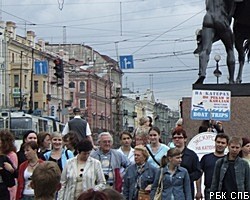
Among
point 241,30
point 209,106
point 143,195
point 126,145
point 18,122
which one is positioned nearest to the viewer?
point 143,195

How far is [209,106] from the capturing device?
43.3 ft

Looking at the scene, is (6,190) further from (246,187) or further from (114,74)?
(114,74)

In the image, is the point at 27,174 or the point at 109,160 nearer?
the point at 27,174

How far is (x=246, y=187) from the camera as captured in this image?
342 inches

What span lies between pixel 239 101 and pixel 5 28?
6968 centimetres

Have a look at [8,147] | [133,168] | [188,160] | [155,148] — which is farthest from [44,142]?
[188,160]

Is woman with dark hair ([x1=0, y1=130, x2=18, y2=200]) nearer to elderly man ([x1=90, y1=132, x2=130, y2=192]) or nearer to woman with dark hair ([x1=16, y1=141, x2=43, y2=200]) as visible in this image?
woman with dark hair ([x1=16, y1=141, x2=43, y2=200])

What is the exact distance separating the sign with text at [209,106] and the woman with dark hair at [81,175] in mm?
4273

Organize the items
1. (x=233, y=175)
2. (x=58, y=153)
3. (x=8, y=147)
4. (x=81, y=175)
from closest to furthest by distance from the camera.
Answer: (x=233, y=175)
(x=81, y=175)
(x=8, y=147)
(x=58, y=153)

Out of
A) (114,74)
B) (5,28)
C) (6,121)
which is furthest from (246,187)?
(114,74)

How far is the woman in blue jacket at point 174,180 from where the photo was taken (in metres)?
8.70

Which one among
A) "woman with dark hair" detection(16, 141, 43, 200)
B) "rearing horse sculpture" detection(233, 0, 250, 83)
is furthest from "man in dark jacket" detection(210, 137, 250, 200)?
"rearing horse sculpture" detection(233, 0, 250, 83)

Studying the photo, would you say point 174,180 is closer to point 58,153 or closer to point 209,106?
point 58,153

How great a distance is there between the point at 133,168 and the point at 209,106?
13.4ft
